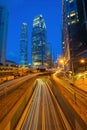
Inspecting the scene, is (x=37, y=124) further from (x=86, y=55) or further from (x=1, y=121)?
(x=86, y=55)

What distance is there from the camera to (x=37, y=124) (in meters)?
19.7

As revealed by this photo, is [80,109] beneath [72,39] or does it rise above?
beneath

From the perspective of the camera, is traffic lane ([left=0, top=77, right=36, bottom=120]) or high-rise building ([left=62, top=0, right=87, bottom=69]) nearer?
traffic lane ([left=0, top=77, right=36, bottom=120])

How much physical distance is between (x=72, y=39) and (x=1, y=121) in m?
115

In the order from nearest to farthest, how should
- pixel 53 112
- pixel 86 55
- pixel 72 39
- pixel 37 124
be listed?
pixel 37 124 → pixel 53 112 → pixel 86 55 → pixel 72 39

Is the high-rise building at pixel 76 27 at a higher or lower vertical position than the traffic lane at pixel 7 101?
higher

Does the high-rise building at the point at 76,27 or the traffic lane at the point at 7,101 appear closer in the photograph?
the traffic lane at the point at 7,101

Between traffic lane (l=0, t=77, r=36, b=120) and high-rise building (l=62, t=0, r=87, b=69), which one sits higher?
high-rise building (l=62, t=0, r=87, b=69)

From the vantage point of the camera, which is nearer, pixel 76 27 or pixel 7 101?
pixel 7 101

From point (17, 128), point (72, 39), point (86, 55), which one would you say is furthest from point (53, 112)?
point (72, 39)

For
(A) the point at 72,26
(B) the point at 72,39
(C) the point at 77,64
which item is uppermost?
(A) the point at 72,26

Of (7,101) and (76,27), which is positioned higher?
(76,27)

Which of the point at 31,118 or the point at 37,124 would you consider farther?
the point at 31,118

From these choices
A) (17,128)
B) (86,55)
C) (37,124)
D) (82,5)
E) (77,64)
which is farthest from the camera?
(82,5)
